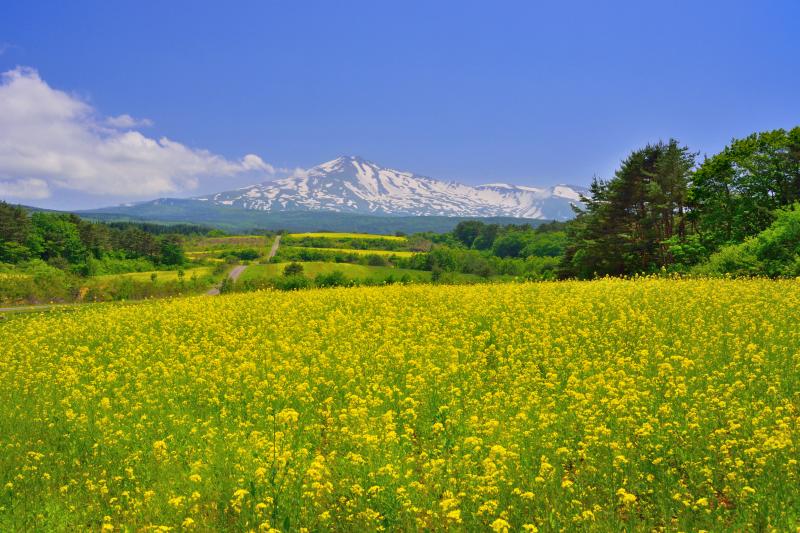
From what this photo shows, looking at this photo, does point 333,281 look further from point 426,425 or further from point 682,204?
point 426,425

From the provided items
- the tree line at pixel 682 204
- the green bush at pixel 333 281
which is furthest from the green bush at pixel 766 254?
the green bush at pixel 333 281

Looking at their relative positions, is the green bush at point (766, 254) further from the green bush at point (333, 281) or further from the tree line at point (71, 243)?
the tree line at point (71, 243)

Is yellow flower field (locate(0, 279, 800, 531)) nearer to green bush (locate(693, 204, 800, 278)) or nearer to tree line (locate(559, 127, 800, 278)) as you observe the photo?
green bush (locate(693, 204, 800, 278))

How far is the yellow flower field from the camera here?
567 cm

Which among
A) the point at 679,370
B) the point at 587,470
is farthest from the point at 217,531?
the point at 679,370

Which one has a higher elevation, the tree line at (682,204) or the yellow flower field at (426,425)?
the tree line at (682,204)

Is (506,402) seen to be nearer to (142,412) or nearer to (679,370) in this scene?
(679,370)

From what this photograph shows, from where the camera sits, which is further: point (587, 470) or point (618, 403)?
point (618, 403)

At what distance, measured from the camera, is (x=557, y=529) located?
16.8 ft

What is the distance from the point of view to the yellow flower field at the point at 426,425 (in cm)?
567

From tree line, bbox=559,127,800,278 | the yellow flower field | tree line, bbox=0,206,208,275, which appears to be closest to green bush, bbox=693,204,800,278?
tree line, bbox=559,127,800,278

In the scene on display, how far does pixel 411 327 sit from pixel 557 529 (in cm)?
876

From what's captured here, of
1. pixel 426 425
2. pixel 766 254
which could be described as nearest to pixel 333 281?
pixel 766 254

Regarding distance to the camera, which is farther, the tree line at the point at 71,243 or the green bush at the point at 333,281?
the tree line at the point at 71,243
